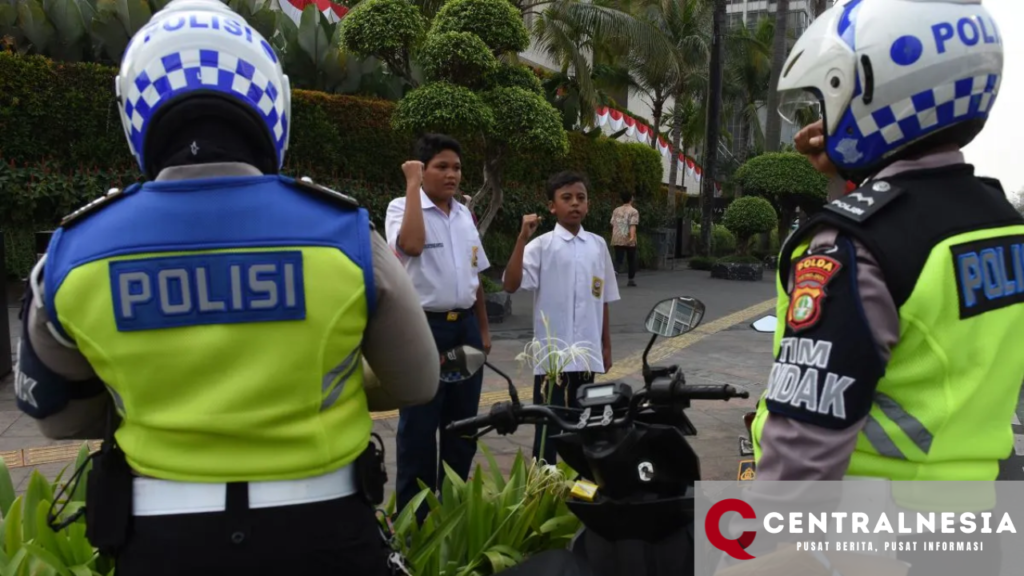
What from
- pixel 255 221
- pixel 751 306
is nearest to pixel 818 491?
pixel 255 221

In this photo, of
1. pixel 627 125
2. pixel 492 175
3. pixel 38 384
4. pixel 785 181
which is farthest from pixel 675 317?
pixel 627 125

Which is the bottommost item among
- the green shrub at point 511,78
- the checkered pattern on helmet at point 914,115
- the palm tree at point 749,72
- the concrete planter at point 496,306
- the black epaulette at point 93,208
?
the concrete planter at point 496,306

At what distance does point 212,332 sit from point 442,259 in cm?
225

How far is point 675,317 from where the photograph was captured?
6.88 feet

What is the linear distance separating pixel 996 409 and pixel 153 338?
1.50 metres

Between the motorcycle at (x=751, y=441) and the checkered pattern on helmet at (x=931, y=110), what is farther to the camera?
the motorcycle at (x=751, y=441)

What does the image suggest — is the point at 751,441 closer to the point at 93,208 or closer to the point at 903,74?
the point at 903,74

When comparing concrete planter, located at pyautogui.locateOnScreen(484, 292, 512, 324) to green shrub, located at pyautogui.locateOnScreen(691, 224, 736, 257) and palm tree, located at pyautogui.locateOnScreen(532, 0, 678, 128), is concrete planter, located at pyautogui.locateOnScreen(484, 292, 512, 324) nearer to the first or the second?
palm tree, located at pyautogui.locateOnScreen(532, 0, 678, 128)

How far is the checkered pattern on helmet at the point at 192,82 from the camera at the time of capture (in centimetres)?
146

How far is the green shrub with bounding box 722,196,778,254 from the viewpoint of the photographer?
1802 cm

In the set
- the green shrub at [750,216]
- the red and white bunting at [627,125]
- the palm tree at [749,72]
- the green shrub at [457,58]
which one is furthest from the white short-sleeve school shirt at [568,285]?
the palm tree at [749,72]

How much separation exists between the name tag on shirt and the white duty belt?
0.93ft

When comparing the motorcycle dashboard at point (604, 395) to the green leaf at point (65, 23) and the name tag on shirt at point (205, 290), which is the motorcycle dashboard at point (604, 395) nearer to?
the name tag on shirt at point (205, 290)

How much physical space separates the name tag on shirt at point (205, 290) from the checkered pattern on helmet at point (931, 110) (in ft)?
3.64
